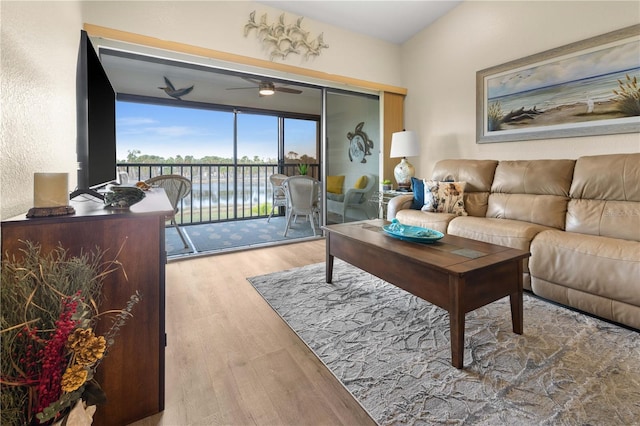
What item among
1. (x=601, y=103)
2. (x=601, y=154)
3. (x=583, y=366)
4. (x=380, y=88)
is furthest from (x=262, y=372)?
(x=380, y=88)

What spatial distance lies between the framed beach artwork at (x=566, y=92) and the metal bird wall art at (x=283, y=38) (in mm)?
1994

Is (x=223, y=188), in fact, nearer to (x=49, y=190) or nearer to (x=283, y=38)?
(x=283, y=38)

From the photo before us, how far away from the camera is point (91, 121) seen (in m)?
1.73

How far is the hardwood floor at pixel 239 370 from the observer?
47.1 inches

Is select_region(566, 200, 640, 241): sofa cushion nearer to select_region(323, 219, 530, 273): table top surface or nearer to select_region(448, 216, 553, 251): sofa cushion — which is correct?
select_region(448, 216, 553, 251): sofa cushion

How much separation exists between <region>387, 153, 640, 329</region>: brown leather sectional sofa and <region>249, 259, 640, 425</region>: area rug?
6.9 inches

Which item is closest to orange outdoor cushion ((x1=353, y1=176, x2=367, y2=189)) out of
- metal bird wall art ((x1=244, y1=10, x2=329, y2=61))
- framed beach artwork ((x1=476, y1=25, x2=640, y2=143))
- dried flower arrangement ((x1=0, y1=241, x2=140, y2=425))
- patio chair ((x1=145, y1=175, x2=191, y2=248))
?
framed beach artwork ((x1=476, y1=25, x2=640, y2=143))

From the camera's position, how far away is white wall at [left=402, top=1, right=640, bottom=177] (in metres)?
2.62

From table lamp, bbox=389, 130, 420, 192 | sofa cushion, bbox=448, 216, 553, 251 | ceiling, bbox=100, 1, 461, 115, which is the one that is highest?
ceiling, bbox=100, 1, 461, 115

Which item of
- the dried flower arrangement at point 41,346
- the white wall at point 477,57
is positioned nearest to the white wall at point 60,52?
the dried flower arrangement at point 41,346

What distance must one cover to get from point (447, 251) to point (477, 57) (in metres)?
2.93

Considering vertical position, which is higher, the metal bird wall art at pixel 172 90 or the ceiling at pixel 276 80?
the ceiling at pixel 276 80

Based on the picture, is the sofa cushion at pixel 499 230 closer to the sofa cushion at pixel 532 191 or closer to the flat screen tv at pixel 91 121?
the sofa cushion at pixel 532 191

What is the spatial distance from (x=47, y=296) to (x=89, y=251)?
320 millimetres
